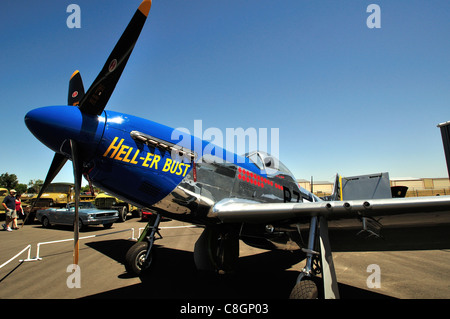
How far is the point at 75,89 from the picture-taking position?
13.8ft

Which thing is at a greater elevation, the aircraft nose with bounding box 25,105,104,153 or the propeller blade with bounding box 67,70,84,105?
the propeller blade with bounding box 67,70,84,105

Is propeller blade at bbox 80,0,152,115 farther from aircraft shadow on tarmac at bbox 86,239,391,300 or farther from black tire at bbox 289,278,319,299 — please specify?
black tire at bbox 289,278,319,299

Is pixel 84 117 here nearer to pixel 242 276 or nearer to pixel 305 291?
pixel 305 291

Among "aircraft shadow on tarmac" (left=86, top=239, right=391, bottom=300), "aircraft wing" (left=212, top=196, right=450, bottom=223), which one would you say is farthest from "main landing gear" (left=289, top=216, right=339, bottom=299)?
"aircraft shadow on tarmac" (left=86, top=239, right=391, bottom=300)

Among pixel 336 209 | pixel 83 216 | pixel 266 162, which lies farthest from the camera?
pixel 83 216

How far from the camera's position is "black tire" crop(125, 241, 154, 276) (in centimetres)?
491

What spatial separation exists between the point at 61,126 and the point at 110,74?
90 cm

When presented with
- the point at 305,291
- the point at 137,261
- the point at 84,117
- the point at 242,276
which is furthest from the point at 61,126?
the point at 242,276

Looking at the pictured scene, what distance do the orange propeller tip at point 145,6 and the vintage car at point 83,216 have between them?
1117 centimetres

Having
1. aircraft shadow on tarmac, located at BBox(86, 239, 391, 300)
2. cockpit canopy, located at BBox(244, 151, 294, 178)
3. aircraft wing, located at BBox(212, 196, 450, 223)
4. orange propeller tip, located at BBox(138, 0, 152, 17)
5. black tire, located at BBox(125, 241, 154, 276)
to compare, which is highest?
orange propeller tip, located at BBox(138, 0, 152, 17)

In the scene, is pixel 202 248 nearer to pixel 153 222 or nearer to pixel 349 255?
pixel 153 222

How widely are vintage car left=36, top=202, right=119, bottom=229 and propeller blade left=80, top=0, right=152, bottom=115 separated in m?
10.2

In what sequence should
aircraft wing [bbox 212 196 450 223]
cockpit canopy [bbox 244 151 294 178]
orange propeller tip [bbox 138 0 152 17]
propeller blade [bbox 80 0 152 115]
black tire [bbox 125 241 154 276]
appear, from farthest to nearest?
cockpit canopy [bbox 244 151 294 178], black tire [bbox 125 241 154 276], propeller blade [bbox 80 0 152 115], orange propeller tip [bbox 138 0 152 17], aircraft wing [bbox 212 196 450 223]

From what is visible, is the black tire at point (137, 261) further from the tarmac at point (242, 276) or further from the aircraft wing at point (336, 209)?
the aircraft wing at point (336, 209)
